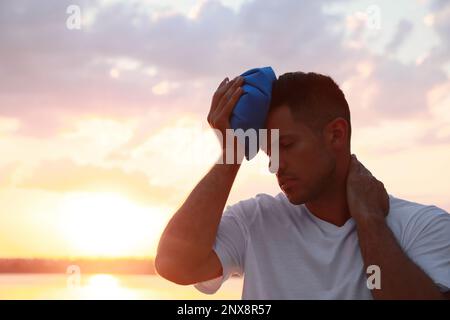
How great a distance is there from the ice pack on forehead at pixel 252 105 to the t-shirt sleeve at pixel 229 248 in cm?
35

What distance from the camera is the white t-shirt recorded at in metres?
3.04

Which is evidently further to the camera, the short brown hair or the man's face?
the short brown hair

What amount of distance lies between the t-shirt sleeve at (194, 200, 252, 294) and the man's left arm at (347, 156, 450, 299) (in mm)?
580

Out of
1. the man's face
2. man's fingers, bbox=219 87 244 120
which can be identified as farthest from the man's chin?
man's fingers, bbox=219 87 244 120

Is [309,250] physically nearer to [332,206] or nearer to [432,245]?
[332,206]

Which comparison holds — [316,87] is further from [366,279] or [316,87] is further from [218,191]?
[366,279]

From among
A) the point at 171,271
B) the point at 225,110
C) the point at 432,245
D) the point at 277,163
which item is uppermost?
the point at 225,110

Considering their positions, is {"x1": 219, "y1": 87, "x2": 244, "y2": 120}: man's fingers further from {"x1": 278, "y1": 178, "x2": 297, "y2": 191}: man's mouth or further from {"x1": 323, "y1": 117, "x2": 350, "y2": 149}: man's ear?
{"x1": 323, "y1": 117, "x2": 350, "y2": 149}: man's ear

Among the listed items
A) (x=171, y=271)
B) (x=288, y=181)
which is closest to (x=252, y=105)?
(x=288, y=181)

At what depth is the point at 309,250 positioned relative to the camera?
3.15 meters

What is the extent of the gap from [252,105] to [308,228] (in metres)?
0.71

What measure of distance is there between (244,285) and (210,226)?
0.35 m

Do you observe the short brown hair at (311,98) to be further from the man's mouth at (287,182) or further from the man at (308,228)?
the man's mouth at (287,182)
